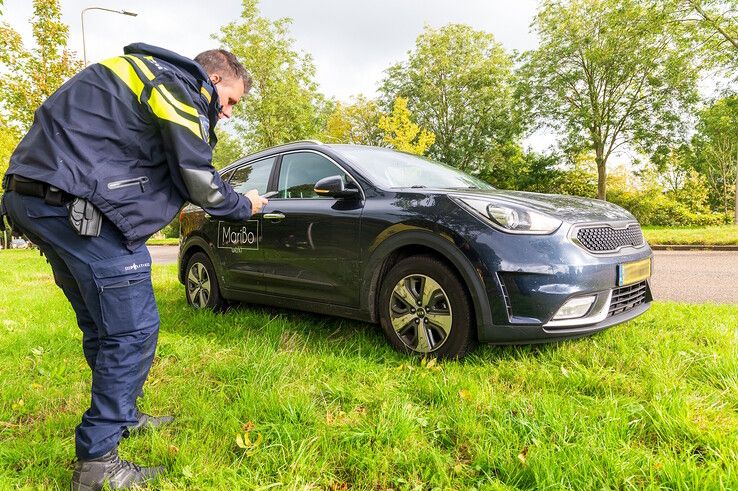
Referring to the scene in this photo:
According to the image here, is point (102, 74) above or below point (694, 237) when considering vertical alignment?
above

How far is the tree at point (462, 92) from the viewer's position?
30734 millimetres

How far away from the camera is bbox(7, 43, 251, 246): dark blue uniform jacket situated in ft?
5.60

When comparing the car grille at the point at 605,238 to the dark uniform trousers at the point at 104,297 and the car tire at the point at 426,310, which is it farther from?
the dark uniform trousers at the point at 104,297

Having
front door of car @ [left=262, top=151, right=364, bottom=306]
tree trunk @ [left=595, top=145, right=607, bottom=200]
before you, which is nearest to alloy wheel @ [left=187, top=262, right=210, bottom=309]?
front door of car @ [left=262, top=151, right=364, bottom=306]

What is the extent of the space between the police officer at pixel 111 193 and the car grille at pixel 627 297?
242 centimetres

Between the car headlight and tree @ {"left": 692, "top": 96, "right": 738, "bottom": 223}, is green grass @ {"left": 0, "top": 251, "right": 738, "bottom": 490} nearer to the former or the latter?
the car headlight

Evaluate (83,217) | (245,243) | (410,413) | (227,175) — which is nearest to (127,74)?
(83,217)

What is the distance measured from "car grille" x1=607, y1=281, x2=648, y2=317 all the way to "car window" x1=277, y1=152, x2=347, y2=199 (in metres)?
2.01

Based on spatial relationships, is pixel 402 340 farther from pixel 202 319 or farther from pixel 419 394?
pixel 202 319

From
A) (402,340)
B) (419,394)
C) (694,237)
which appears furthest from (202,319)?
(694,237)

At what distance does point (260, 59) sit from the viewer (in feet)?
73.7

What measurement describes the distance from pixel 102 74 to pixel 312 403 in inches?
67.8

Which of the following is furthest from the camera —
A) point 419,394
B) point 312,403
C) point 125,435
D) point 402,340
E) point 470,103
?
point 470,103

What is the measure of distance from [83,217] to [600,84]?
88.2ft
